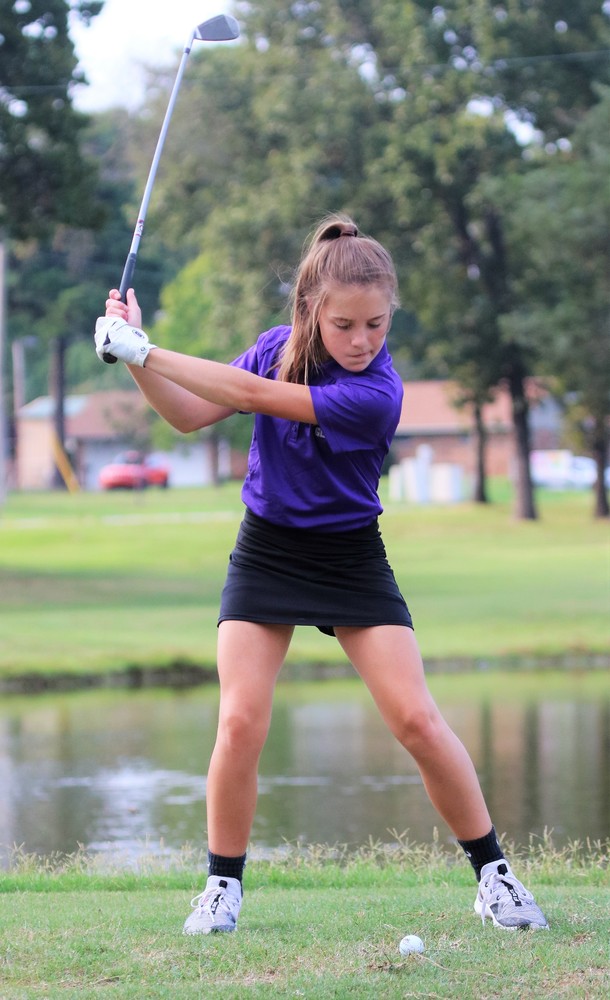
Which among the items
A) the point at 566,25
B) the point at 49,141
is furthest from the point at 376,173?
the point at 49,141

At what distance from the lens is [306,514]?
459 centimetres

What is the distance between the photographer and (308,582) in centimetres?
462

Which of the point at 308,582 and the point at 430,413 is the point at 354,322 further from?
the point at 430,413

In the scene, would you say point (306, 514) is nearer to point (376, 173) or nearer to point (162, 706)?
point (162, 706)

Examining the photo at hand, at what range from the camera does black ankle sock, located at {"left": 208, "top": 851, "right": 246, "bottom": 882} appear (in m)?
4.68

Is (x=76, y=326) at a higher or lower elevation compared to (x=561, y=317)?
higher

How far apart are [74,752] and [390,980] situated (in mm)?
8928

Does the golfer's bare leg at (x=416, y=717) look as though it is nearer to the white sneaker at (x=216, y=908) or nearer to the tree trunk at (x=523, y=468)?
the white sneaker at (x=216, y=908)

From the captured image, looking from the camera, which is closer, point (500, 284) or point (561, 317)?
point (561, 317)

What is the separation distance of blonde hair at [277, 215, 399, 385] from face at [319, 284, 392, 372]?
25 millimetres

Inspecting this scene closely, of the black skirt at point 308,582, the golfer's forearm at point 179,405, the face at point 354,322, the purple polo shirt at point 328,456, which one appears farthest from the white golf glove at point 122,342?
the black skirt at point 308,582

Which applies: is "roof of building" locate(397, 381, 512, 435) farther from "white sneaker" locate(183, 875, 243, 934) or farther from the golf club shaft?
"white sneaker" locate(183, 875, 243, 934)

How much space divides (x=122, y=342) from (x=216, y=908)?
64.9 inches

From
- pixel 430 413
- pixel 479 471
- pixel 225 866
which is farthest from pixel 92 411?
pixel 225 866
